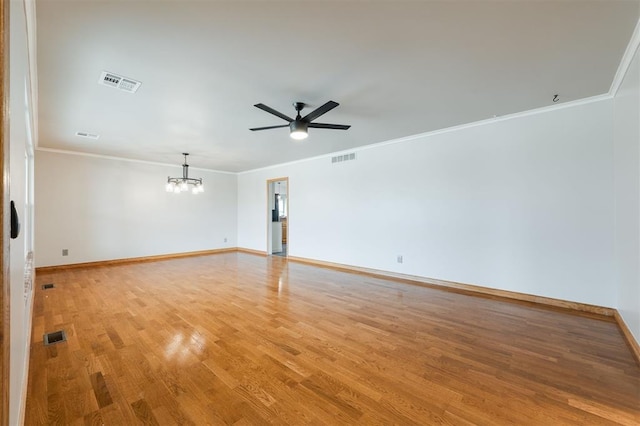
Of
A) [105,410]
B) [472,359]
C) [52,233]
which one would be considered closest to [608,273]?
[472,359]

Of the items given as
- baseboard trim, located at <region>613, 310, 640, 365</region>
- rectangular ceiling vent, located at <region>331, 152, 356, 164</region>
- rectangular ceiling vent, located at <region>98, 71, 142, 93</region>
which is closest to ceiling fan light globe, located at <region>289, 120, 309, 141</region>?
rectangular ceiling vent, located at <region>98, 71, 142, 93</region>

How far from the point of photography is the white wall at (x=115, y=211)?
5.58 metres

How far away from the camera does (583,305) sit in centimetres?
337

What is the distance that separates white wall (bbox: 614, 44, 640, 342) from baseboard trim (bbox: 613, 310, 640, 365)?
5 cm

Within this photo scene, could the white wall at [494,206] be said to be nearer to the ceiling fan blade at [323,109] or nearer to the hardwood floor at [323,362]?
the hardwood floor at [323,362]

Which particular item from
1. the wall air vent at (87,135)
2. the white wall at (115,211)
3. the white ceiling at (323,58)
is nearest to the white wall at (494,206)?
the white ceiling at (323,58)

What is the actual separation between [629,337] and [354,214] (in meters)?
3.98

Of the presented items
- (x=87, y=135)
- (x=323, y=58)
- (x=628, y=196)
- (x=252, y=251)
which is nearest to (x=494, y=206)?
(x=628, y=196)

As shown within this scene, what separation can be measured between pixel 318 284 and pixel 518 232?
3.06m

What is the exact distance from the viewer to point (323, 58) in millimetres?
2396

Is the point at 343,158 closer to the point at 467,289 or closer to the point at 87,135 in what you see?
the point at 467,289

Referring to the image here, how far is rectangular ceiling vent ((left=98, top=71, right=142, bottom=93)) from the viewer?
8.79ft

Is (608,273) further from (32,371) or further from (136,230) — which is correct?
(136,230)

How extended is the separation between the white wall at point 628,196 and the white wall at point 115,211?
24.5 feet
